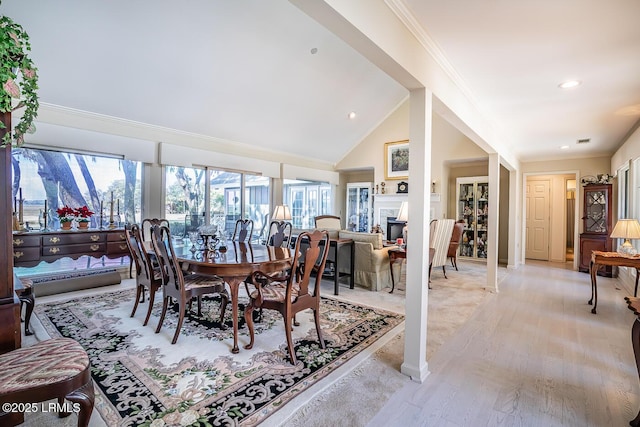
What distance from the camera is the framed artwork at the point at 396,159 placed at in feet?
25.1

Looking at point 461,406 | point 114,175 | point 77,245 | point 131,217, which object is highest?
point 114,175

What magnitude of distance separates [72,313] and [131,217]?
6.78 feet

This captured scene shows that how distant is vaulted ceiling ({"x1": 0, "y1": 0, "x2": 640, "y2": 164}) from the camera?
7.11 feet

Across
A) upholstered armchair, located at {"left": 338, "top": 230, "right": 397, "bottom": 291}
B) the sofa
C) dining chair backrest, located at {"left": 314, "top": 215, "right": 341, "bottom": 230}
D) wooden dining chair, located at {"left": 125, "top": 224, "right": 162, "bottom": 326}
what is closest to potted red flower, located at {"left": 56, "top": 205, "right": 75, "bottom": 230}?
wooden dining chair, located at {"left": 125, "top": 224, "right": 162, "bottom": 326}

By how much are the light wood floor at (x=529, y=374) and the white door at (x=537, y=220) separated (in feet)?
14.7

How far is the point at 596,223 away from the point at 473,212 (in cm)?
226

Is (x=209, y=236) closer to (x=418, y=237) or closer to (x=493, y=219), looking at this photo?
(x=418, y=237)

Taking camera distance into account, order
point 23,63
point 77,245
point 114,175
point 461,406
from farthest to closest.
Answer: point 114,175 < point 77,245 < point 461,406 < point 23,63

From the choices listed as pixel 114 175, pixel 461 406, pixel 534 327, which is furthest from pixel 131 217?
pixel 534 327

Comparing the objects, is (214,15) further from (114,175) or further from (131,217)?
(131,217)

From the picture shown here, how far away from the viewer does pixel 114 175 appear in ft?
16.1

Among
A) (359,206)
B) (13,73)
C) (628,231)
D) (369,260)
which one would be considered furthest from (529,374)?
(359,206)

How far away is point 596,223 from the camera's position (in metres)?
6.07

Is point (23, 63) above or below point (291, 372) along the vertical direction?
above
